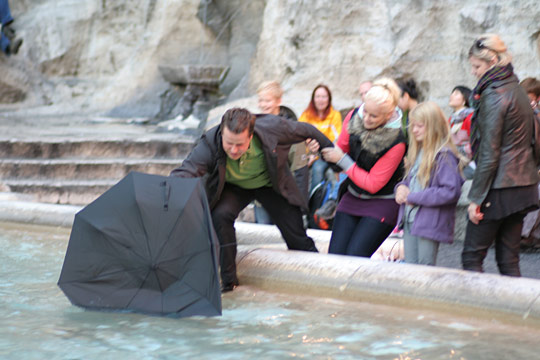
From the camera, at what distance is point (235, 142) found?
4328 mm

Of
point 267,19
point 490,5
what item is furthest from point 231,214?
point 267,19

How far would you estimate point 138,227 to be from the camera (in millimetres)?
4203

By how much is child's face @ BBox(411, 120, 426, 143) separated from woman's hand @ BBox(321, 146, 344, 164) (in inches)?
18.1

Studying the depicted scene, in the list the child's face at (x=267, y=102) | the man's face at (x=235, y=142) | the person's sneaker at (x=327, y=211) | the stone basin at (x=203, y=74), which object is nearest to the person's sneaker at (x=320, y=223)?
the person's sneaker at (x=327, y=211)

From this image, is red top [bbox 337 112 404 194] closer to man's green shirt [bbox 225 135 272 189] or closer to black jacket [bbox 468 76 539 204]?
man's green shirt [bbox 225 135 272 189]

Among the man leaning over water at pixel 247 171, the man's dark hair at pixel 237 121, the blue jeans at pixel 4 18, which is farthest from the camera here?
the blue jeans at pixel 4 18

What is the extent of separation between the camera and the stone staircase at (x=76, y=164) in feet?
31.2

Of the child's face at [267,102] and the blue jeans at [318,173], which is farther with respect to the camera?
the blue jeans at [318,173]

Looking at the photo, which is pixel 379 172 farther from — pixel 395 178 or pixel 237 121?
pixel 237 121

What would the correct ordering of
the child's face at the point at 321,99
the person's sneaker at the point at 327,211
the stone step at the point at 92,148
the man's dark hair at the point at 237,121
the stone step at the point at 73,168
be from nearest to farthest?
the man's dark hair at the point at 237,121
the person's sneaker at the point at 327,211
the child's face at the point at 321,99
the stone step at the point at 73,168
the stone step at the point at 92,148

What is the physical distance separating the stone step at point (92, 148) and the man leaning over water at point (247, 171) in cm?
583

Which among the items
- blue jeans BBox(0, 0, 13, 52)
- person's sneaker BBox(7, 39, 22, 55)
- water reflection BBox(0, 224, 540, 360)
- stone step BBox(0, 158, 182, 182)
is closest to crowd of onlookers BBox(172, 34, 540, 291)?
water reflection BBox(0, 224, 540, 360)

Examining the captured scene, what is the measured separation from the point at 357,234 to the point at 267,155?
0.79 m

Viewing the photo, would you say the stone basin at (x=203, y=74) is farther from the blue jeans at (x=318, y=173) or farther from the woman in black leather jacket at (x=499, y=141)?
the woman in black leather jacket at (x=499, y=141)
